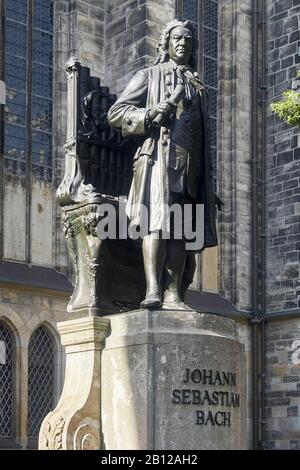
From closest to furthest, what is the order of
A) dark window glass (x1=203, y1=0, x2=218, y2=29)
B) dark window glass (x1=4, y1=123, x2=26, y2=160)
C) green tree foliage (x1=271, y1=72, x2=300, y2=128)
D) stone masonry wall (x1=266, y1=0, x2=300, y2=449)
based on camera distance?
green tree foliage (x1=271, y1=72, x2=300, y2=128) → dark window glass (x1=4, y1=123, x2=26, y2=160) → stone masonry wall (x1=266, y1=0, x2=300, y2=449) → dark window glass (x1=203, y1=0, x2=218, y2=29)

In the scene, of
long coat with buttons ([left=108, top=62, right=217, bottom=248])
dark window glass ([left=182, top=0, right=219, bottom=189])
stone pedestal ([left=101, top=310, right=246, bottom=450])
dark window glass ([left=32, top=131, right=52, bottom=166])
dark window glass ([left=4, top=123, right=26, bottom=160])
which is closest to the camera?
stone pedestal ([left=101, top=310, right=246, bottom=450])

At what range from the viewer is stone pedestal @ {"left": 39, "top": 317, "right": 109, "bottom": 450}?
7254 millimetres

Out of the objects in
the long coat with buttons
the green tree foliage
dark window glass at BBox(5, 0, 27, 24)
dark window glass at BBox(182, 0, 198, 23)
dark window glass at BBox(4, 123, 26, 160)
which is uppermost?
dark window glass at BBox(182, 0, 198, 23)

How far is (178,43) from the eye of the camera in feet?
25.8

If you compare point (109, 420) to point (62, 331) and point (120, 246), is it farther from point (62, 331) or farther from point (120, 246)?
point (120, 246)

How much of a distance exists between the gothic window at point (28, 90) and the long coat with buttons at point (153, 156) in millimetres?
11699

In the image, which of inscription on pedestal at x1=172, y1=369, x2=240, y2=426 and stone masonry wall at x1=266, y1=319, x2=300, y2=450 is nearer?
inscription on pedestal at x1=172, y1=369, x2=240, y2=426

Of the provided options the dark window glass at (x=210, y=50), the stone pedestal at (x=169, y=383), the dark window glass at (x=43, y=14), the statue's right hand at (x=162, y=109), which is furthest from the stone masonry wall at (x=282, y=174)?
the statue's right hand at (x=162, y=109)

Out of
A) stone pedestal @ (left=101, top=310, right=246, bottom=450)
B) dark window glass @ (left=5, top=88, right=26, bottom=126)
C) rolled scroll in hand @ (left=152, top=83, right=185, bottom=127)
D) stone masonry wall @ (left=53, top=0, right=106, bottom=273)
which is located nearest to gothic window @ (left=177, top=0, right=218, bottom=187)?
stone masonry wall @ (left=53, top=0, right=106, bottom=273)

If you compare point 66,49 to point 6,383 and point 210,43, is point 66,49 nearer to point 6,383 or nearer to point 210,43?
point 210,43

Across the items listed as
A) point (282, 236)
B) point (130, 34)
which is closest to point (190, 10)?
point (130, 34)

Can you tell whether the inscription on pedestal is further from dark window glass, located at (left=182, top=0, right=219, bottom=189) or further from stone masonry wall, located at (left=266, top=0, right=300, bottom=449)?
dark window glass, located at (left=182, top=0, right=219, bottom=189)

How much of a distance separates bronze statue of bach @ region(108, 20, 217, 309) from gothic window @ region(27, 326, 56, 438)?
11.4 metres

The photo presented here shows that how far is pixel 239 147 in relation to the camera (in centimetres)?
2350
